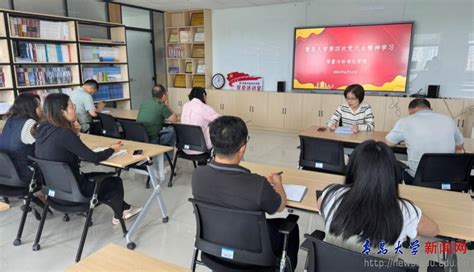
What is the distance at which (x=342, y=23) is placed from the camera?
657 cm

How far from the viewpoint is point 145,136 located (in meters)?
4.00

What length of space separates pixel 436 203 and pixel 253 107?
568 cm

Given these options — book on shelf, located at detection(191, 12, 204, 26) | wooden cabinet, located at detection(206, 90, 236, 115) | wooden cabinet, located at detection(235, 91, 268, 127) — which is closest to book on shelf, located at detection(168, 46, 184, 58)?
book on shelf, located at detection(191, 12, 204, 26)

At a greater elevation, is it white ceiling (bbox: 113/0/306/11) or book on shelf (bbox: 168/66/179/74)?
white ceiling (bbox: 113/0/306/11)

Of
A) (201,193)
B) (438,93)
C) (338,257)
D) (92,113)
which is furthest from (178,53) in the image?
Answer: (338,257)

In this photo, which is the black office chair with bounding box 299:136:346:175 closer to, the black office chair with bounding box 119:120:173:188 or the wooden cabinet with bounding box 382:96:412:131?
the black office chair with bounding box 119:120:173:188

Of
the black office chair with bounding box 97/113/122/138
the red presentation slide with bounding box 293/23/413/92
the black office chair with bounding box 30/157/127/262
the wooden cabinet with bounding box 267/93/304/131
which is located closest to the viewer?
the black office chair with bounding box 30/157/127/262

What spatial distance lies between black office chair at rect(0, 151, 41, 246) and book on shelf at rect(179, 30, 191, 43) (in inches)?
235

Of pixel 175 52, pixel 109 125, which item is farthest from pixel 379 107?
pixel 175 52

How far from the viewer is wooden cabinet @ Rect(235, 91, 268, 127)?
731cm

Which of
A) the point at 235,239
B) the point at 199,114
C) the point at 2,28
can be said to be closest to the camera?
the point at 235,239

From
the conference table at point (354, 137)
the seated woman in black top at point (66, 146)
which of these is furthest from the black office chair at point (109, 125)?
the conference table at point (354, 137)

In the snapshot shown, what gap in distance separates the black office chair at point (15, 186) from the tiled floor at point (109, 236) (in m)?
0.20

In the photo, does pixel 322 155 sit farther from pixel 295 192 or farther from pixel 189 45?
pixel 189 45
